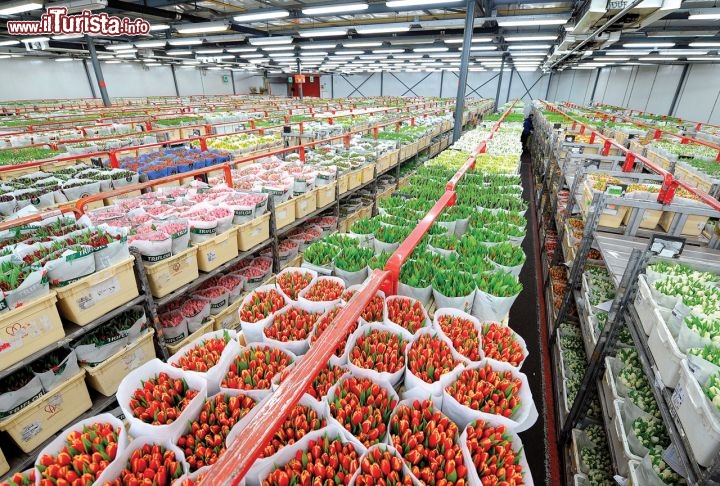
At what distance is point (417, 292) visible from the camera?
2.50 m

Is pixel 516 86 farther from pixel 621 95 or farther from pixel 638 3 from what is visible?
pixel 638 3

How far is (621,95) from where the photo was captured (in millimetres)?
23688

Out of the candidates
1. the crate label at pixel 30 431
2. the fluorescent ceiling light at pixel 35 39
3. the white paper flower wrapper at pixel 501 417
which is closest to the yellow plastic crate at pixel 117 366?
the crate label at pixel 30 431

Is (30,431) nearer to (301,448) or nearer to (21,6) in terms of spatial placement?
(301,448)

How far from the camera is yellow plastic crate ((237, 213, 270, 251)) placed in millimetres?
4211

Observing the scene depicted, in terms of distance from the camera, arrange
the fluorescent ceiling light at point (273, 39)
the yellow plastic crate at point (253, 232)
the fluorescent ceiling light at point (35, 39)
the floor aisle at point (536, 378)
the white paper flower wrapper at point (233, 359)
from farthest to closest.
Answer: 1. the fluorescent ceiling light at point (273, 39)
2. the fluorescent ceiling light at point (35, 39)
3. the yellow plastic crate at point (253, 232)
4. the floor aisle at point (536, 378)
5. the white paper flower wrapper at point (233, 359)

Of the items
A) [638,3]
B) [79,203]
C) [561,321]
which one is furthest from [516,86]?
[79,203]

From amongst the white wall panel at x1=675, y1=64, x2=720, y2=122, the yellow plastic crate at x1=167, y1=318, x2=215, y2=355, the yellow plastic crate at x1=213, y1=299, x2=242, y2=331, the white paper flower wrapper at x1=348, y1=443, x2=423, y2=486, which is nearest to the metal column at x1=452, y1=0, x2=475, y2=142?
the yellow plastic crate at x1=213, y1=299, x2=242, y2=331

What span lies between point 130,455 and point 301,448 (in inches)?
26.1

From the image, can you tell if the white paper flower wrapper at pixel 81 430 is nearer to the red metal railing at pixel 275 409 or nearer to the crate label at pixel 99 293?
the red metal railing at pixel 275 409

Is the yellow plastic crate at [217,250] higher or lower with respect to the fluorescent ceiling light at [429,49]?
lower

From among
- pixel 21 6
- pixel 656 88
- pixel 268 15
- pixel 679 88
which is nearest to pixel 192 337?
pixel 268 15

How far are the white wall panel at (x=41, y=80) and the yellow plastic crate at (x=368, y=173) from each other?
94.7 feet

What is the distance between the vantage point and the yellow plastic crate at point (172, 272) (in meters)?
3.28
